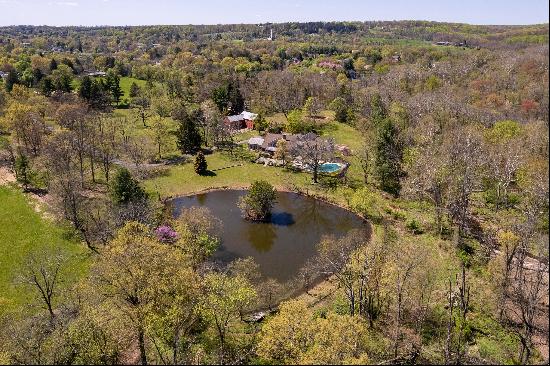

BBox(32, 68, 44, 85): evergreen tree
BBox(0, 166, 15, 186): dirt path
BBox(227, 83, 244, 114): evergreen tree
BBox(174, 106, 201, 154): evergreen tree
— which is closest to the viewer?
BBox(0, 166, 15, 186): dirt path

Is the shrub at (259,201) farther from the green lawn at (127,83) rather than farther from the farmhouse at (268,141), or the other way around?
the green lawn at (127,83)

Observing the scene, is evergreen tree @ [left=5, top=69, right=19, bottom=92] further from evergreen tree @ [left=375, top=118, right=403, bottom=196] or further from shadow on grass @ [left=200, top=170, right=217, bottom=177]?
evergreen tree @ [left=375, top=118, right=403, bottom=196]

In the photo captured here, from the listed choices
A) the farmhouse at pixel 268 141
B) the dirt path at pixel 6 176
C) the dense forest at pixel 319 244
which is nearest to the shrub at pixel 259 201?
the dense forest at pixel 319 244

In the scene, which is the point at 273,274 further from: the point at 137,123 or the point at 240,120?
the point at 137,123

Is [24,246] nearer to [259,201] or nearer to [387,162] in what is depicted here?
[259,201]

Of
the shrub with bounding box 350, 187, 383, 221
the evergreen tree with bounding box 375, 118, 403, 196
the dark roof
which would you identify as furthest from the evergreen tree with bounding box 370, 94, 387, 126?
the shrub with bounding box 350, 187, 383, 221

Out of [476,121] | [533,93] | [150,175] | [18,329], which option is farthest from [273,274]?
[533,93]
